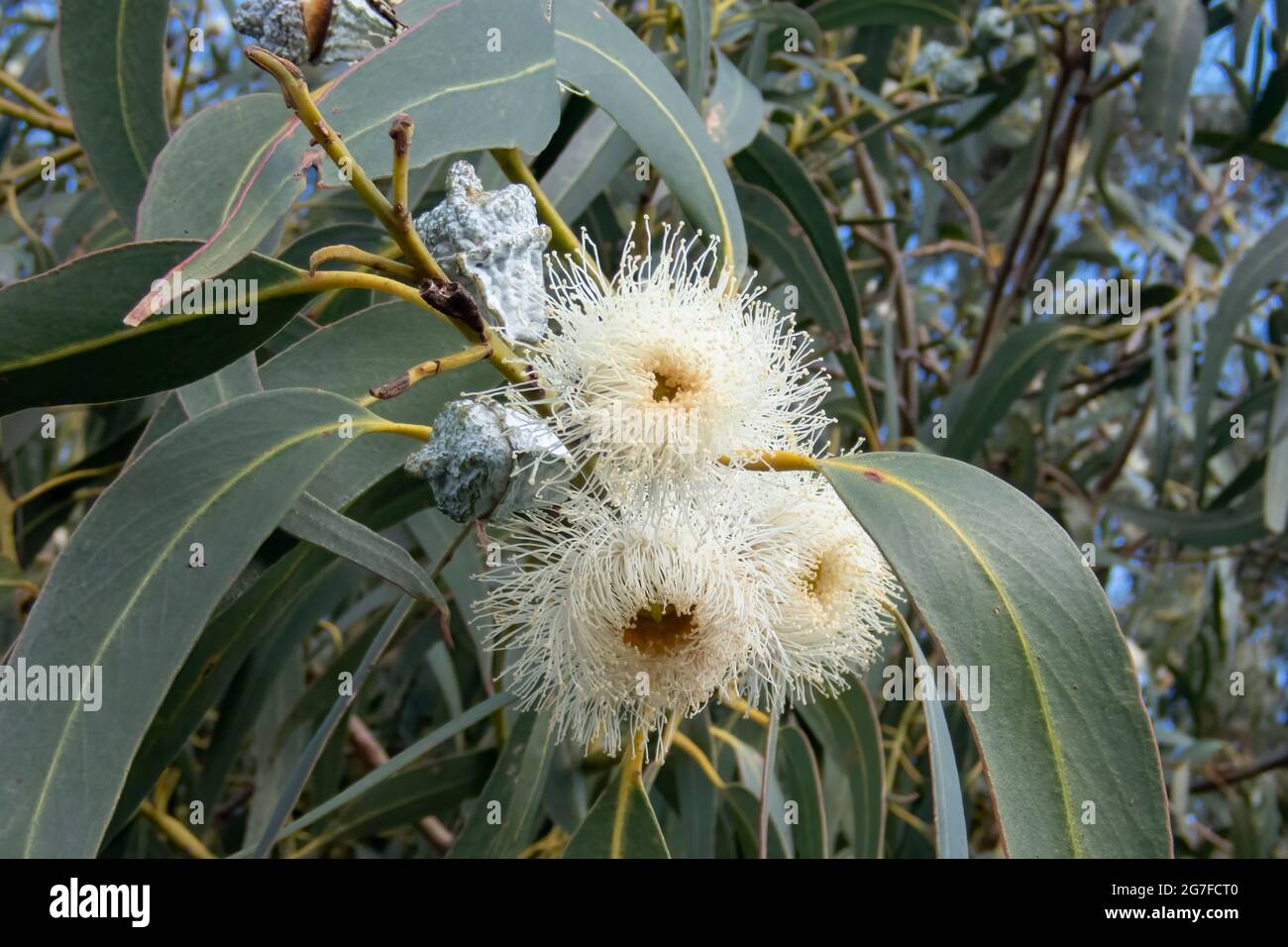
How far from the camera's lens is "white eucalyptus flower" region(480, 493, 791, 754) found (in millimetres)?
1124

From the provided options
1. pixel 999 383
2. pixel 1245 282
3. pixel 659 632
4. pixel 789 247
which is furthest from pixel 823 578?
pixel 1245 282

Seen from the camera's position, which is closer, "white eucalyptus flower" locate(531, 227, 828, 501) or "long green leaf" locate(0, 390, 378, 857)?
"long green leaf" locate(0, 390, 378, 857)

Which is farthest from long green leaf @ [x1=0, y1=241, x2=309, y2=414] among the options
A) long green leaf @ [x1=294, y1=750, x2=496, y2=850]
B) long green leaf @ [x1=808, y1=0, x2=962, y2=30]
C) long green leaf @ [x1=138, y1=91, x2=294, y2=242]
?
Answer: long green leaf @ [x1=808, y1=0, x2=962, y2=30]

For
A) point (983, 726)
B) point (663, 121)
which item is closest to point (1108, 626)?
point (983, 726)

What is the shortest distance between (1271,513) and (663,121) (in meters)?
1.27

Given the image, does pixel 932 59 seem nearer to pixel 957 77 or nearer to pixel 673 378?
pixel 957 77

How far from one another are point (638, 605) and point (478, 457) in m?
0.29

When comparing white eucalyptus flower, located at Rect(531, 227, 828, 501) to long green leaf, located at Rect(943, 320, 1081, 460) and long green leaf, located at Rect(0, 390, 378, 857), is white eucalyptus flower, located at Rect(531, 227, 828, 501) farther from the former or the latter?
long green leaf, located at Rect(943, 320, 1081, 460)

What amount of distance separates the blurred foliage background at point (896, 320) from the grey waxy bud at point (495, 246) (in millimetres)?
369

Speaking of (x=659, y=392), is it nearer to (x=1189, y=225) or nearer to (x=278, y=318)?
(x=278, y=318)

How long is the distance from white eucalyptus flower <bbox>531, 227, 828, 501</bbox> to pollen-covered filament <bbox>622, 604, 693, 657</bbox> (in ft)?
0.54

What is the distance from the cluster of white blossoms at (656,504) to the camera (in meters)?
1.04

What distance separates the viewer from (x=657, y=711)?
1200 millimetres

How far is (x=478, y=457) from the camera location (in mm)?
925
